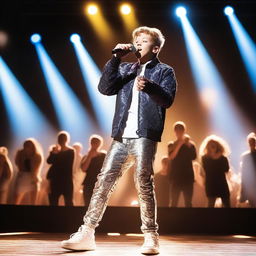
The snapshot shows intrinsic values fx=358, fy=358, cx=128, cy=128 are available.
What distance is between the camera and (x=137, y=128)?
2176 mm

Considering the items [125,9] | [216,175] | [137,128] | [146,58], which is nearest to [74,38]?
[125,9]

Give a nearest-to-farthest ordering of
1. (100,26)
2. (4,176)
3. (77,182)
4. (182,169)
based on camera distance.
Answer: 1. (182,169)
2. (4,176)
3. (77,182)
4. (100,26)

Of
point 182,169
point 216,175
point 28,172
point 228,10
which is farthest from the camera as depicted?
point 228,10

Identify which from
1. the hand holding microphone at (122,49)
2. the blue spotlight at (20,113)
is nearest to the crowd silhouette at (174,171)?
the blue spotlight at (20,113)

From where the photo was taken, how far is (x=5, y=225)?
3979 mm

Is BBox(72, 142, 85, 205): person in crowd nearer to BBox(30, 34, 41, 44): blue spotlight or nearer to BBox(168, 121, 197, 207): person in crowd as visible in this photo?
BBox(168, 121, 197, 207): person in crowd

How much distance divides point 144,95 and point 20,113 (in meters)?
5.29

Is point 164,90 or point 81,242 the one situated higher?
point 164,90

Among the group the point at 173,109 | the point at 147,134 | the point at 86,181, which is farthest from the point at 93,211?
the point at 173,109

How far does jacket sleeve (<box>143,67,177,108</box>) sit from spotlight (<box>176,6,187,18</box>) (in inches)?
178

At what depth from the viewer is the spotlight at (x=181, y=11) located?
640 cm

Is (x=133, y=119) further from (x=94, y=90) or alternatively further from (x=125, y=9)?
(x=94, y=90)

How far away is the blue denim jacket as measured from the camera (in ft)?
7.05

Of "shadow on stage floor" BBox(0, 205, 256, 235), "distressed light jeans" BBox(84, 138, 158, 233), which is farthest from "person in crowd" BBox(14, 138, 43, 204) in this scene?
"distressed light jeans" BBox(84, 138, 158, 233)
